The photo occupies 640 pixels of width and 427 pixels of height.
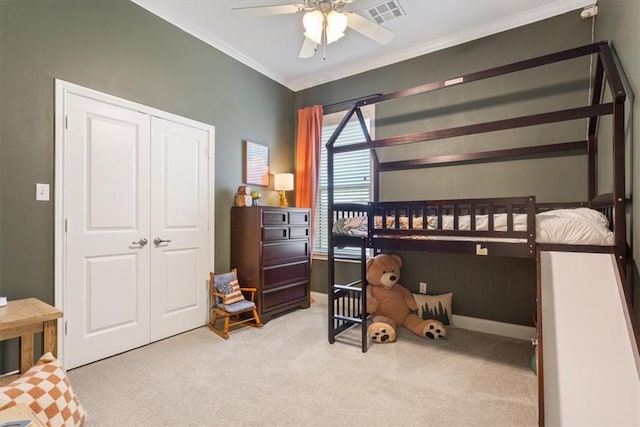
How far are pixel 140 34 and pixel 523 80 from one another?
3.37 m

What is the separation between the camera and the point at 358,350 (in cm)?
256

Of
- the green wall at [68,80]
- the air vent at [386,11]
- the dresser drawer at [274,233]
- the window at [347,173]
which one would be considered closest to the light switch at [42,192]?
the green wall at [68,80]

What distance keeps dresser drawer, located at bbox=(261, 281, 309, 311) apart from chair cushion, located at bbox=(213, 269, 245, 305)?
0.81 feet

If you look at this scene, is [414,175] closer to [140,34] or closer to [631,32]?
[631,32]

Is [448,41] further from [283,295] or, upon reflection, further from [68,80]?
[68,80]

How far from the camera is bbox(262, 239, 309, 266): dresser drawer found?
3.23m

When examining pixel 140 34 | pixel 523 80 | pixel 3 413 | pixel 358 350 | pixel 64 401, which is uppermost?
pixel 140 34

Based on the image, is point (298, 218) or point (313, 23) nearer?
point (313, 23)

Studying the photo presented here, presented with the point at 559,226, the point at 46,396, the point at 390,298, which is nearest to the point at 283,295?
the point at 390,298

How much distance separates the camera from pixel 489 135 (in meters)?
3.01

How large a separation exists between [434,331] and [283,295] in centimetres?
157

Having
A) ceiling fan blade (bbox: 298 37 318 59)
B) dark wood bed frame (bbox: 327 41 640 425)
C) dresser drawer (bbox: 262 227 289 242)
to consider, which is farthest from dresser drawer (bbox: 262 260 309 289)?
ceiling fan blade (bbox: 298 37 318 59)

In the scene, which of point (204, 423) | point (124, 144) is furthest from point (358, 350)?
point (124, 144)

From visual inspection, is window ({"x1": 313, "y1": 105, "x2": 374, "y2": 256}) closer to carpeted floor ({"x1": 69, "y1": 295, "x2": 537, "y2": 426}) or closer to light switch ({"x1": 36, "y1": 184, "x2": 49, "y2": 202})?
carpeted floor ({"x1": 69, "y1": 295, "x2": 537, "y2": 426})
